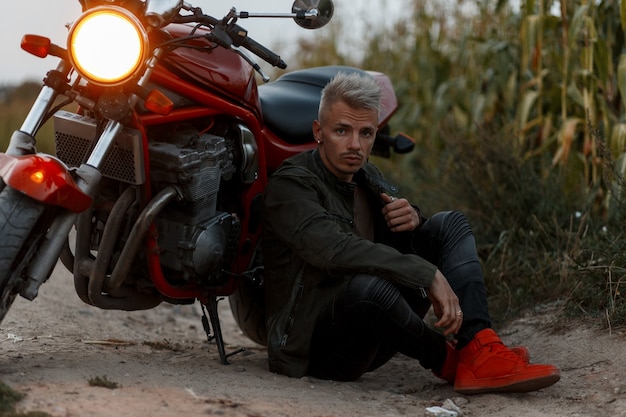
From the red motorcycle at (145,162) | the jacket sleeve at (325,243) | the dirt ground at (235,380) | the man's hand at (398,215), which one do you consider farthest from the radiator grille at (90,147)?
the man's hand at (398,215)

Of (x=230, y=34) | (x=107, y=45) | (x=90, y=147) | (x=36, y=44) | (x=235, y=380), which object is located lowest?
(x=235, y=380)

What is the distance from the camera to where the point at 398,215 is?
12.9 feet

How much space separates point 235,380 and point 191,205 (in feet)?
2.13

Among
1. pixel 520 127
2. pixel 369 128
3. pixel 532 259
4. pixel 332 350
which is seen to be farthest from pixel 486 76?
pixel 332 350

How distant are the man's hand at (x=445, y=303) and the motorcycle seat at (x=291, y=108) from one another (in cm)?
107

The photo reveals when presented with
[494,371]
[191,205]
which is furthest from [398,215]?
[191,205]

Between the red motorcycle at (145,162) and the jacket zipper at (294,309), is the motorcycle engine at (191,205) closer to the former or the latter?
the red motorcycle at (145,162)

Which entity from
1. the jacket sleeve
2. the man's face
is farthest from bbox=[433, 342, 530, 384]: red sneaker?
the man's face

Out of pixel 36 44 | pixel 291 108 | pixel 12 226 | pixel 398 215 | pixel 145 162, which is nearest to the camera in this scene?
pixel 12 226

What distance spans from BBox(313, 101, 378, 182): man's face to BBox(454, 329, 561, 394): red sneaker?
0.81 m

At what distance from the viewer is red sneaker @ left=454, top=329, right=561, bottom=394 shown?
357 cm

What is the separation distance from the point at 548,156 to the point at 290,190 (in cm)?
274

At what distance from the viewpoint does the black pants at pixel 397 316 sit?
358 centimetres

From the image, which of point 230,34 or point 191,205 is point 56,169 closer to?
point 191,205
